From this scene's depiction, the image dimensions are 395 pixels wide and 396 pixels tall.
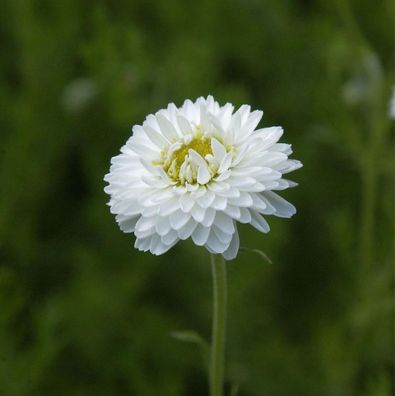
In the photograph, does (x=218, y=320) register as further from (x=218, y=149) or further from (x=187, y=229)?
(x=218, y=149)

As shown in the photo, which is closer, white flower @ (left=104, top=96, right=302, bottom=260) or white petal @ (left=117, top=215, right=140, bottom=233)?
white flower @ (left=104, top=96, right=302, bottom=260)

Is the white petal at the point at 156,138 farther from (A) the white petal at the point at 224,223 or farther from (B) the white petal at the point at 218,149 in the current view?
(A) the white petal at the point at 224,223

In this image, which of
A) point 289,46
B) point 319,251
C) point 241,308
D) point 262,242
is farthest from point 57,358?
point 289,46

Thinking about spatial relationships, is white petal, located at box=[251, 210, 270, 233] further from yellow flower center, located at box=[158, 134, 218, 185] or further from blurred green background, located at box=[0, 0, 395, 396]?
blurred green background, located at box=[0, 0, 395, 396]

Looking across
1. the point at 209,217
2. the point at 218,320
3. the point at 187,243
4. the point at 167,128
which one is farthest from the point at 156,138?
the point at 187,243

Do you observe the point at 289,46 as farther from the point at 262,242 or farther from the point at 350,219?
the point at 262,242

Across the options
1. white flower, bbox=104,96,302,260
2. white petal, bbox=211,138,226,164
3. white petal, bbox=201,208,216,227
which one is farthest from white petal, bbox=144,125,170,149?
white petal, bbox=201,208,216,227
